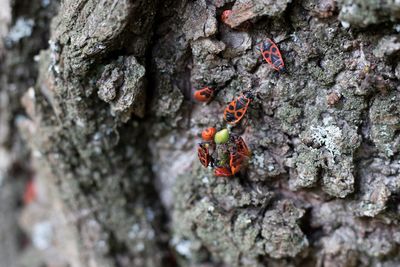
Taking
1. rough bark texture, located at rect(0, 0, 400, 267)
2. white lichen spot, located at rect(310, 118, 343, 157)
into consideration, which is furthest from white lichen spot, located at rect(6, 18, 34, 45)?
white lichen spot, located at rect(310, 118, 343, 157)

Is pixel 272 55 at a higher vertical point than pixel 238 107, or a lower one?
higher

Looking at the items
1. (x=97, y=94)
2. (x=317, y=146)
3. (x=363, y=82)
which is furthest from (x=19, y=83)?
(x=363, y=82)

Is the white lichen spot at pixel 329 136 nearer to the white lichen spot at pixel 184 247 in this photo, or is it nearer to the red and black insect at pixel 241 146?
the red and black insect at pixel 241 146

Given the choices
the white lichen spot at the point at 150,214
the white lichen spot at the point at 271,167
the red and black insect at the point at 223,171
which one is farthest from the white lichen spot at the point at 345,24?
the white lichen spot at the point at 150,214

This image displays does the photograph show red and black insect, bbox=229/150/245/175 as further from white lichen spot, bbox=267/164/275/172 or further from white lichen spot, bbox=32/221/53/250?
white lichen spot, bbox=32/221/53/250

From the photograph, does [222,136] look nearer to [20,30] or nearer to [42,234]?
[20,30]

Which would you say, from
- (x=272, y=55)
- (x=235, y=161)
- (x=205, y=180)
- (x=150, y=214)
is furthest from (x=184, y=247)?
(x=272, y=55)

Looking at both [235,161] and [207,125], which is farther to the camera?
[207,125]
